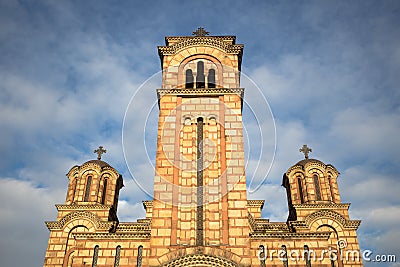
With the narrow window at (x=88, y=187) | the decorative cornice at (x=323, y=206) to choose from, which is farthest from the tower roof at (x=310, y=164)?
the narrow window at (x=88, y=187)

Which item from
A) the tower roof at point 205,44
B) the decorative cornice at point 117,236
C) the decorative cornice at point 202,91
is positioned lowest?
the decorative cornice at point 117,236

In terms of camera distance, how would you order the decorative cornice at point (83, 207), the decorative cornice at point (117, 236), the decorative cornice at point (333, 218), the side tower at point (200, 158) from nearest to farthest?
the side tower at point (200, 158) → the decorative cornice at point (117, 236) → the decorative cornice at point (333, 218) → the decorative cornice at point (83, 207)

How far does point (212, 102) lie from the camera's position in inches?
717

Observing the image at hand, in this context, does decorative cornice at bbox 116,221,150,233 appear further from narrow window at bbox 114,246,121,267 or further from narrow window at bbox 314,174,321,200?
narrow window at bbox 314,174,321,200

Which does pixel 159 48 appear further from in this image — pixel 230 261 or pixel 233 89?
pixel 230 261

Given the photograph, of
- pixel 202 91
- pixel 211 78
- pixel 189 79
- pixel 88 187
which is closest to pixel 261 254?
pixel 202 91

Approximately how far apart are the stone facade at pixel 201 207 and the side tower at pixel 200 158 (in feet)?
0.13

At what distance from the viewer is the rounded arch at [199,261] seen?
45.5ft

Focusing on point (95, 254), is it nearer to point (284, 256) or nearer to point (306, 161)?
point (284, 256)

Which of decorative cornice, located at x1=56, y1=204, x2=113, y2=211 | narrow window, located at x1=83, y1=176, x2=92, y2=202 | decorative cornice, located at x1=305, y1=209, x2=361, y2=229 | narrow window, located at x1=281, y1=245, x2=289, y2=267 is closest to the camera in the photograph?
narrow window, located at x1=281, y1=245, x2=289, y2=267

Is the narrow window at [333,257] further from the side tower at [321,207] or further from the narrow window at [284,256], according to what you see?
the narrow window at [284,256]

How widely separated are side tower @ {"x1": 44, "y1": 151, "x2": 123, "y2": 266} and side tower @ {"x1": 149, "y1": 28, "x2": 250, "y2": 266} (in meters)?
8.46

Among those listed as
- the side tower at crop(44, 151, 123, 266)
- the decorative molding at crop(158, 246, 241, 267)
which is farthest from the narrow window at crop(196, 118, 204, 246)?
the side tower at crop(44, 151, 123, 266)

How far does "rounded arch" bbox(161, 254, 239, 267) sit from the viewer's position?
13.9m
